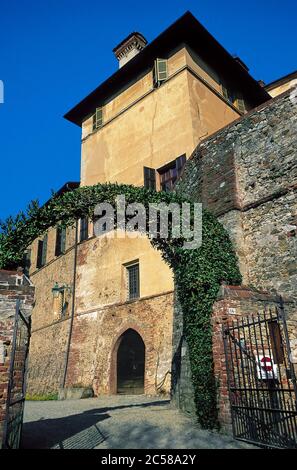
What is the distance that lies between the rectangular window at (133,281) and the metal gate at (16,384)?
29.0 ft

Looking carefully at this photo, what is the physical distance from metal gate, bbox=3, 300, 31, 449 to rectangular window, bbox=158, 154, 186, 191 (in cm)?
904

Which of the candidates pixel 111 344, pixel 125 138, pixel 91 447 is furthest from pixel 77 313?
pixel 91 447

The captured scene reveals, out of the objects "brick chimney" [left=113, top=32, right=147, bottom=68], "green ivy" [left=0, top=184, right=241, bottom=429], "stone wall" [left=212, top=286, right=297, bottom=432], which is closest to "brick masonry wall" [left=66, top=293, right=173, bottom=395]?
"green ivy" [left=0, top=184, right=241, bottom=429]

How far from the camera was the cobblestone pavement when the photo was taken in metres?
5.35

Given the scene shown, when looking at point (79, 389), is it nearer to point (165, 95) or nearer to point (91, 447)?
point (91, 447)

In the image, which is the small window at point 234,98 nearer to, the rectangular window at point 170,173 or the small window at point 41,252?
the rectangular window at point 170,173

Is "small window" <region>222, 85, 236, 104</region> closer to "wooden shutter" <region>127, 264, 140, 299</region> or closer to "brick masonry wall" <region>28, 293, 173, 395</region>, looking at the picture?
"wooden shutter" <region>127, 264, 140, 299</region>

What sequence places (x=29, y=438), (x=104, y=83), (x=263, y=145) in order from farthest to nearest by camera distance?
(x=104, y=83)
(x=263, y=145)
(x=29, y=438)

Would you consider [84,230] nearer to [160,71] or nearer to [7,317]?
[160,71]

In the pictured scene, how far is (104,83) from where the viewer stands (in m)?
17.4

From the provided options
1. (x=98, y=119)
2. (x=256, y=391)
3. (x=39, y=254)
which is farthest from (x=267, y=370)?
(x=39, y=254)

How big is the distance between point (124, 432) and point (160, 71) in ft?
43.8

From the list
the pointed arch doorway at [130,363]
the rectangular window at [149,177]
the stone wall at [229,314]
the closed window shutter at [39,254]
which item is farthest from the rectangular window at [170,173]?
the closed window shutter at [39,254]
